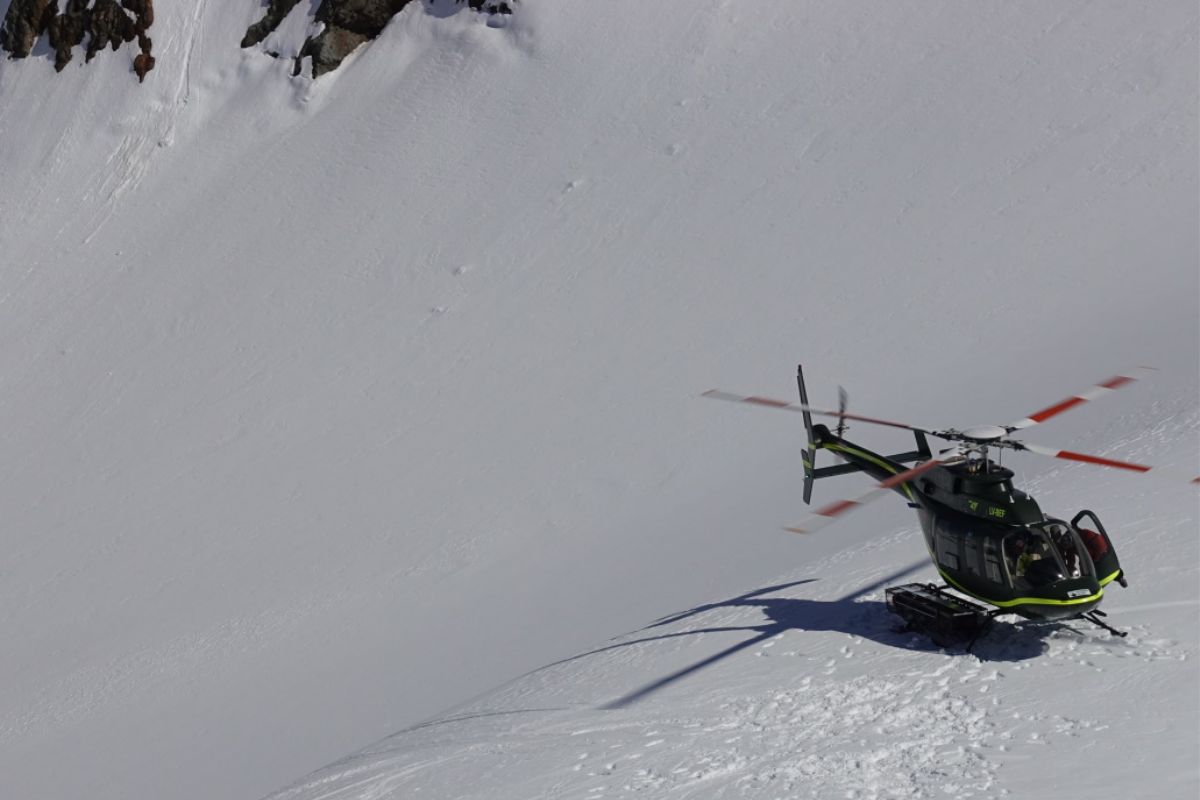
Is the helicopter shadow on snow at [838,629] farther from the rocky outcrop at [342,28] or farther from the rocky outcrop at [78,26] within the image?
the rocky outcrop at [78,26]

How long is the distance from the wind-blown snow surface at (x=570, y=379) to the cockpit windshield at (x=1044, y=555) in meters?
0.80

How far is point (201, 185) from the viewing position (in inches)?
1261

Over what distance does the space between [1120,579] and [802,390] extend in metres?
4.13

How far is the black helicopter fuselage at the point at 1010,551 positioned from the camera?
11.7m

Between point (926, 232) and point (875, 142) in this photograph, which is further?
point (875, 142)

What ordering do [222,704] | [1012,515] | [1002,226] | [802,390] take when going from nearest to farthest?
[1012,515], [802,390], [222,704], [1002,226]

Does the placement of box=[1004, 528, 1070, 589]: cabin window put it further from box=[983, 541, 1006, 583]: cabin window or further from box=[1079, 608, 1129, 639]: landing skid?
box=[1079, 608, 1129, 639]: landing skid

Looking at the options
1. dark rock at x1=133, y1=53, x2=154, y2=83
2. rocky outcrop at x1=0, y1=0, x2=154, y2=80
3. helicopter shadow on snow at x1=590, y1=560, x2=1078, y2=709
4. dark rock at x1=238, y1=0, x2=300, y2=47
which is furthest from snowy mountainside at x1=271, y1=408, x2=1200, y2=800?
rocky outcrop at x1=0, y1=0, x2=154, y2=80

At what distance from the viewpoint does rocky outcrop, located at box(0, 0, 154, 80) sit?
117ft

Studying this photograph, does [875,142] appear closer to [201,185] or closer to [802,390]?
[802,390]

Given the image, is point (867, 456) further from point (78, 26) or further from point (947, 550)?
point (78, 26)

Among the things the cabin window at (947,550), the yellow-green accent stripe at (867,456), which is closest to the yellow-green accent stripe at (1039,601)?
the cabin window at (947,550)

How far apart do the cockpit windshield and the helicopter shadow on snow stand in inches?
32.7

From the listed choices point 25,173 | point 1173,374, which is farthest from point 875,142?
point 25,173
